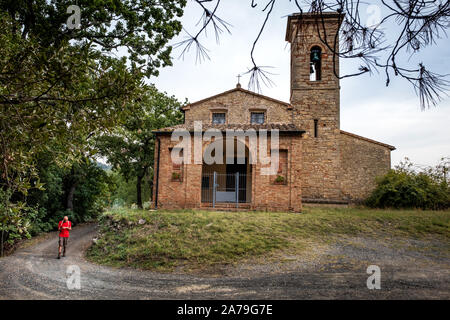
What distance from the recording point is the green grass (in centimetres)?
860

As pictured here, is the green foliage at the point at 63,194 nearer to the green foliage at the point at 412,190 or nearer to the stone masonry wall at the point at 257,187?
the stone masonry wall at the point at 257,187

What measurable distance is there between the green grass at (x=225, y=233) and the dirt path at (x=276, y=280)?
0.87 meters

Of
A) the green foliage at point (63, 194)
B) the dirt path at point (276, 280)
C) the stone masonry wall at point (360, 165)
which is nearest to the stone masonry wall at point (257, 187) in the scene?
the green foliage at point (63, 194)

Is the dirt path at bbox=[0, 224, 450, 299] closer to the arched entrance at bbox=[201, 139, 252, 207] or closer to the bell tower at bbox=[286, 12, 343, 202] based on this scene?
the arched entrance at bbox=[201, 139, 252, 207]

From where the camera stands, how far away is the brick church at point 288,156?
1412 cm

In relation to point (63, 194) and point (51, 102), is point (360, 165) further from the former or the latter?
point (63, 194)

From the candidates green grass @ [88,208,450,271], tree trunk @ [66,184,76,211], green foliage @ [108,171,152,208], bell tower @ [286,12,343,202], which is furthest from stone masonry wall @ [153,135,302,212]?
green foliage @ [108,171,152,208]

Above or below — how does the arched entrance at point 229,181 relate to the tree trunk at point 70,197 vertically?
above

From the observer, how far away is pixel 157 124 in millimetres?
21188

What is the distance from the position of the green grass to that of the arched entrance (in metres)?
2.94

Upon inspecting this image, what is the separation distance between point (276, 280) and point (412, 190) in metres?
13.4

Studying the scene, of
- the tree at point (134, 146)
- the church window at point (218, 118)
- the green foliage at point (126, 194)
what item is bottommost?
the green foliage at point (126, 194)
